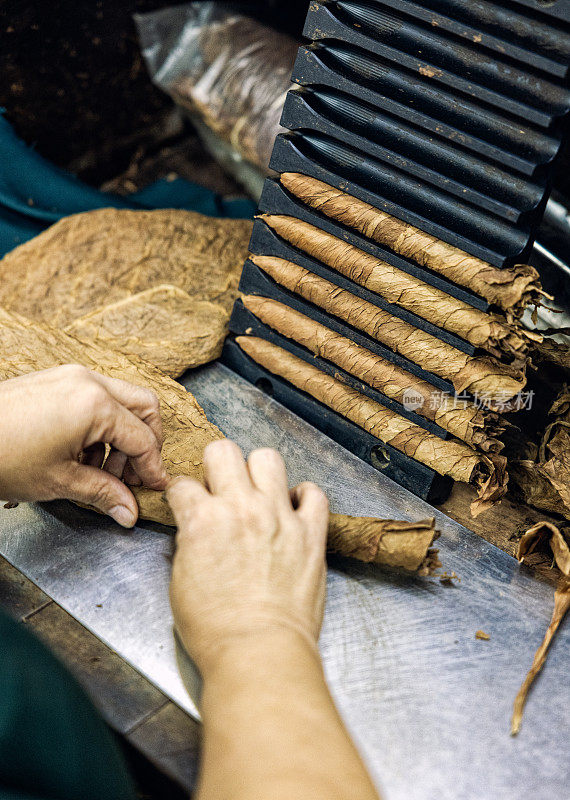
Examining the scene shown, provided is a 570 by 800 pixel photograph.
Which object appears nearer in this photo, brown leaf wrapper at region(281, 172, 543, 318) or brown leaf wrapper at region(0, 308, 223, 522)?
brown leaf wrapper at region(281, 172, 543, 318)

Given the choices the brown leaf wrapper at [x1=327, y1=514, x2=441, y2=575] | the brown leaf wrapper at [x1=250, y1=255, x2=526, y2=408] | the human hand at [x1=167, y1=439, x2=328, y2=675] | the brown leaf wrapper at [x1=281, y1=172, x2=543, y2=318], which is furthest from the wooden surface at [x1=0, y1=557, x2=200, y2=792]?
the brown leaf wrapper at [x1=281, y1=172, x2=543, y2=318]

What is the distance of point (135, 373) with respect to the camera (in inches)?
57.5

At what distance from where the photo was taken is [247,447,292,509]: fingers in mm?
1044

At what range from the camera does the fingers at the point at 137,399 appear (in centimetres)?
114

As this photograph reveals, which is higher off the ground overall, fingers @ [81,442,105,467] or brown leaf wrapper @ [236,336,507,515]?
brown leaf wrapper @ [236,336,507,515]

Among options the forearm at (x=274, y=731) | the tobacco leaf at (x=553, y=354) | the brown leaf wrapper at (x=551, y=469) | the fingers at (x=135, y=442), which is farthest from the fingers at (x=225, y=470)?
the tobacco leaf at (x=553, y=354)

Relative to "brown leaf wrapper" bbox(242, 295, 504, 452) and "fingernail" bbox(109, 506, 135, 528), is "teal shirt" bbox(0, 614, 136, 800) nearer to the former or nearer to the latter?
"fingernail" bbox(109, 506, 135, 528)

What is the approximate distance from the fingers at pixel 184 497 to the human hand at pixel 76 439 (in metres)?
0.12

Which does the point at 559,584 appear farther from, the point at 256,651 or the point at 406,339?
the point at 256,651

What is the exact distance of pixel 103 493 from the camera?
3.73ft

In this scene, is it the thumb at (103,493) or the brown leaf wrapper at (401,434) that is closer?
the thumb at (103,493)

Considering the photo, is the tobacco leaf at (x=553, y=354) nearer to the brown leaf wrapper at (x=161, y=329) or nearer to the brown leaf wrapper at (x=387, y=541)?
the brown leaf wrapper at (x=387, y=541)

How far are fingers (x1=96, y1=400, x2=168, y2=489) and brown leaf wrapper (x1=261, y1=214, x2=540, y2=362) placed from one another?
485 mm

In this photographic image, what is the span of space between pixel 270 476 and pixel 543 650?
502 mm
